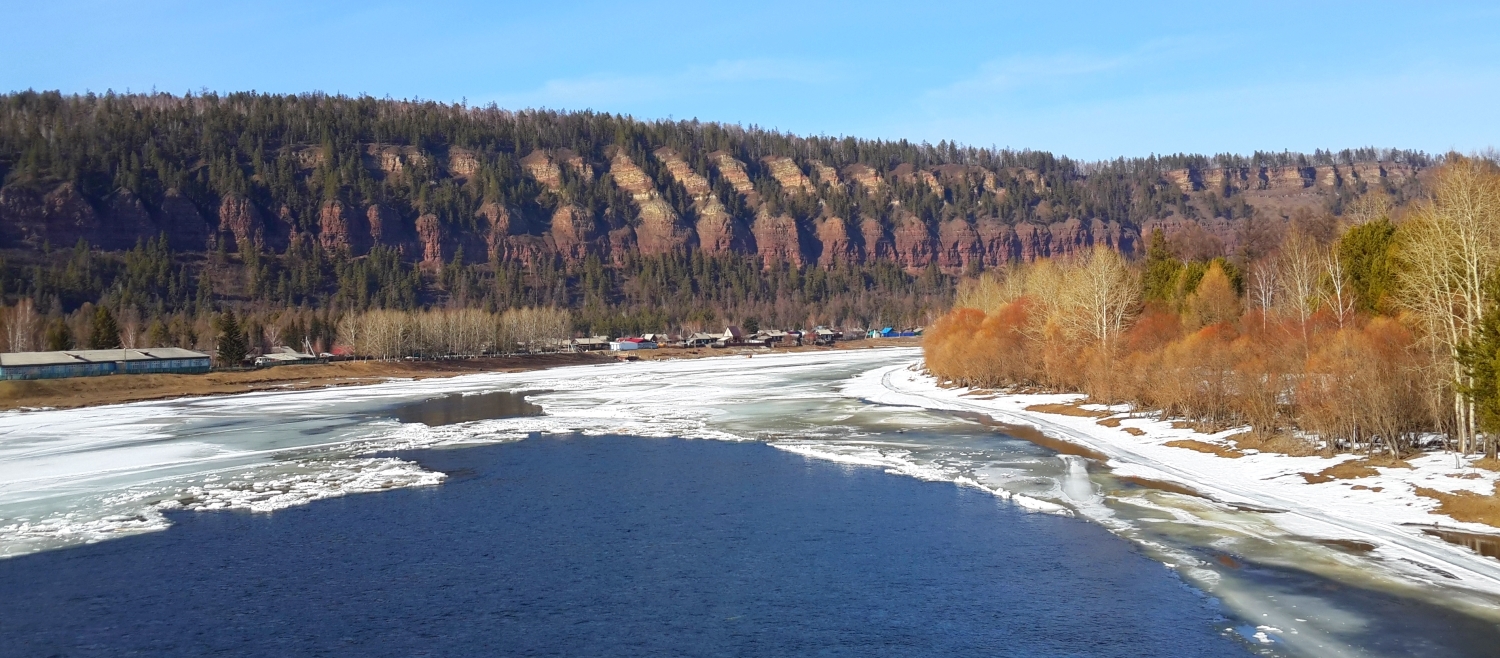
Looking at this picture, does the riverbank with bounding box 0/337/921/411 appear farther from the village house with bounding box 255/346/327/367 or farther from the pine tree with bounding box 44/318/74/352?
the pine tree with bounding box 44/318/74/352

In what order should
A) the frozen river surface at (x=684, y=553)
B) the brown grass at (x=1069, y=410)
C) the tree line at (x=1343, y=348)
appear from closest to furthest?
the frozen river surface at (x=684, y=553)
the tree line at (x=1343, y=348)
the brown grass at (x=1069, y=410)

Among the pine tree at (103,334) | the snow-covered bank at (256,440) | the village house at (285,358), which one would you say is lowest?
the snow-covered bank at (256,440)

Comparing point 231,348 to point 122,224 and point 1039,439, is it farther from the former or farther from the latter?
point 122,224

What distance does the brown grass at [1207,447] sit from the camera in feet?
106

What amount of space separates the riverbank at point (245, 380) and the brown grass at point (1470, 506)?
7409 cm

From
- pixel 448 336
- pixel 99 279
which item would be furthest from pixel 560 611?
pixel 99 279

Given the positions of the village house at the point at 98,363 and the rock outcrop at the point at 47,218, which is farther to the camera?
the rock outcrop at the point at 47,218

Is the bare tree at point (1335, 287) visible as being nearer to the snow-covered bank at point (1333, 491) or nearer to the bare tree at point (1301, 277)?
the bare tree at point (1301, 277)

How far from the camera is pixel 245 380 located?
90.5 m

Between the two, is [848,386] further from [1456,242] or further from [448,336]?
[448,336]

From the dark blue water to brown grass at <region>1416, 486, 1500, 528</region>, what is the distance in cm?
716

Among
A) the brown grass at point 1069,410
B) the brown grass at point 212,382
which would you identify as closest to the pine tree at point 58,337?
the brown grass at point 212,382

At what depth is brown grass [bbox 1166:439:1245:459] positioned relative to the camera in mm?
32441

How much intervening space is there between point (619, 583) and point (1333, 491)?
58.4ft
